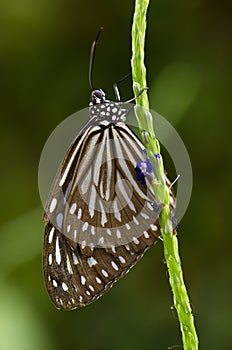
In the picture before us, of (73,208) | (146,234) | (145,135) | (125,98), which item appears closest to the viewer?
(145,135)

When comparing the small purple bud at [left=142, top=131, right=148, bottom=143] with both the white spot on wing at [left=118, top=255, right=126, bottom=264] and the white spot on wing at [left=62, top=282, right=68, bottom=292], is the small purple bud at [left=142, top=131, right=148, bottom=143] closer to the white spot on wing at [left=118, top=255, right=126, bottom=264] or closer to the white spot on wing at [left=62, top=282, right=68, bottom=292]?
the white spot on wing at [left=118, top=255, right=126, bottom=264]

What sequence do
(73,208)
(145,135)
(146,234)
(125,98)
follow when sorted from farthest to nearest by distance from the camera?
(125,98) → (73,208) → (146,234) → (145,135)

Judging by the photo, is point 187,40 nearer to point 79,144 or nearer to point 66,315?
point 66,315

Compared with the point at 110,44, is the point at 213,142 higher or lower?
lower

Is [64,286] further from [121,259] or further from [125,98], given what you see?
[125,98]

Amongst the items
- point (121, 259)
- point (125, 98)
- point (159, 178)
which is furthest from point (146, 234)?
point (125, 98)

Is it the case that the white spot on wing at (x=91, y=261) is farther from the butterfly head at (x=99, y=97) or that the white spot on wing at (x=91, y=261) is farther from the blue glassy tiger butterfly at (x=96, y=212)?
the butterfly head at (x=99, y=97)

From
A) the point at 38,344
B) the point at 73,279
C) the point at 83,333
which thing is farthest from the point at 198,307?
the point at 73,279

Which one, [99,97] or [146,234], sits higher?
[99,97]

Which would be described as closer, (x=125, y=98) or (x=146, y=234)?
(x=146, y=234)
